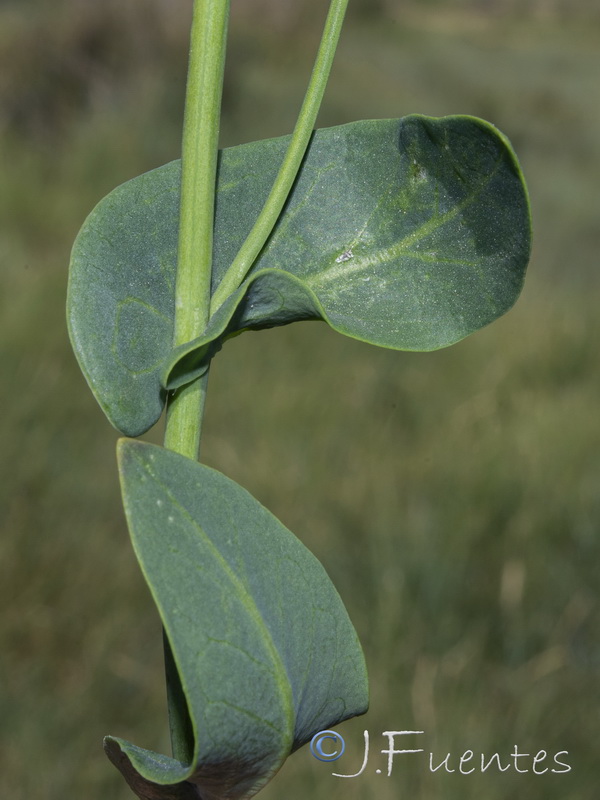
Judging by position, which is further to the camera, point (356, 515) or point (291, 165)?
point (356, 515)

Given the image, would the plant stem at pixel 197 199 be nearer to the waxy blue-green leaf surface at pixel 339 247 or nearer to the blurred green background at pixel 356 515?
the waxy blue-green leaf surface at pixel 339 247

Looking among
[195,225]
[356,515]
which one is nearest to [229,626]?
[195,225]

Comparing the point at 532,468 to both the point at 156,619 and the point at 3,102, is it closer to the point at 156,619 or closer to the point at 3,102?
the point at 156,619

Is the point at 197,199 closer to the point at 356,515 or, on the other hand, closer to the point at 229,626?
the point at 229,626

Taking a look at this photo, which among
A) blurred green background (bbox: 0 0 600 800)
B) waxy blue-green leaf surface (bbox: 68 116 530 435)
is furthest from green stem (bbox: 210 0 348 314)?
blurred green background (bbox: 0 0 600 800)

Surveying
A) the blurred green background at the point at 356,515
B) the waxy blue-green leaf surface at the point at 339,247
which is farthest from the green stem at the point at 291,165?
the blurred green background at the point at 356,515
